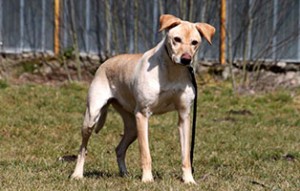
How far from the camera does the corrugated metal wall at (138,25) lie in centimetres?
1366

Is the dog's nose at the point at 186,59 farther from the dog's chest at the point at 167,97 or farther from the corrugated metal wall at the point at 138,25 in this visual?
the corrugated metal wall at the point at 138,25

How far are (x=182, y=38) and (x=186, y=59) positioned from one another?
0.72 ft

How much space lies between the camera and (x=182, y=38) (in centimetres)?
583

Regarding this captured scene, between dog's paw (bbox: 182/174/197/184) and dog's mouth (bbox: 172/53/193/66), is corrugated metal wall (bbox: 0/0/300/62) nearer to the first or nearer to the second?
dog's paw (bbox: 182/174/197/184)

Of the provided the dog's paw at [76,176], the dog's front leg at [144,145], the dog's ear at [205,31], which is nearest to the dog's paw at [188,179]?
the dog's front leg at [144,145]

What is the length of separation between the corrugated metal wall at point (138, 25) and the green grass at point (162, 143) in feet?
3.79

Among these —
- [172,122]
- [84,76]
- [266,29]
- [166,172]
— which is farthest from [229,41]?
[166,172]

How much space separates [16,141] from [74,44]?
17.9 feet

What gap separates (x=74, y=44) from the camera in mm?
14062

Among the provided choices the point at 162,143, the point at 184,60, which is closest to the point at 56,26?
the point at 162,143

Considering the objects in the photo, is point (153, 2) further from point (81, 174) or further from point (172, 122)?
point (81, 174)

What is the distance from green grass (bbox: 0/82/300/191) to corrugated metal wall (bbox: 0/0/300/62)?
3.79ft

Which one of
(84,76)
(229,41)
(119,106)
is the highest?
(119,106)

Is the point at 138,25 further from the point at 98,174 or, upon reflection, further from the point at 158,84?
the point at 158,84
